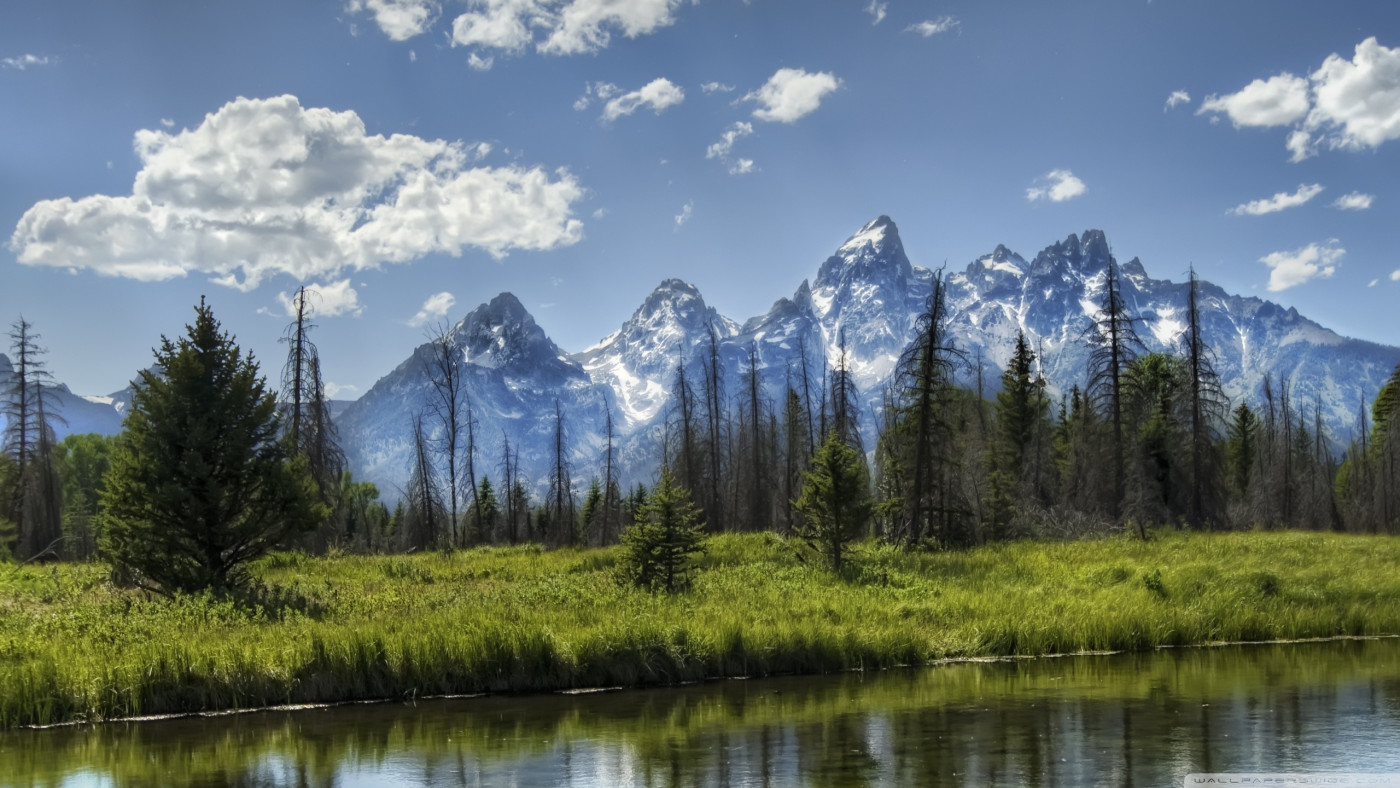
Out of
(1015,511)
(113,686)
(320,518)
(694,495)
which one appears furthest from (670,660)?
(694,495)

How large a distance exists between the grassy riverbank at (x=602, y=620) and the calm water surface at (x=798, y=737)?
75 centimetres

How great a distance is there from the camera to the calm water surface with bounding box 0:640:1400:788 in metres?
10.3

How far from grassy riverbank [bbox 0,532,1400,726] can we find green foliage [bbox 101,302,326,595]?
1271 mm

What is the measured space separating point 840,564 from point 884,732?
15.8 metres

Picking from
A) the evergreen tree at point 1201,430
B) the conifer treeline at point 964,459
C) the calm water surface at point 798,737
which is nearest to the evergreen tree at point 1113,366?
the conifer treeline at point 964,459

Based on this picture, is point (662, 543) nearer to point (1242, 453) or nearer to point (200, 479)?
point (200, 479)

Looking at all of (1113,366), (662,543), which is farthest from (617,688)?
(1113,366)

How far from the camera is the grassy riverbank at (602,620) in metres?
15.0

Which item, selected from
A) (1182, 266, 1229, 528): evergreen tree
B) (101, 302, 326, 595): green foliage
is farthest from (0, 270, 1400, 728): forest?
(1182, 266, 1229, 528): evergreen tree

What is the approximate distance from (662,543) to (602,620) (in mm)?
5592

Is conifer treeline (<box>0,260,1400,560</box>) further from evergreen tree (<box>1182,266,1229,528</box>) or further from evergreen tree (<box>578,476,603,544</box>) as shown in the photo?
evergreen tree (<box>578,476,603,544</box>)

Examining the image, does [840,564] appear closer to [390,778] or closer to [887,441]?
[887,441]

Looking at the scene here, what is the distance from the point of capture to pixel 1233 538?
35.2 m

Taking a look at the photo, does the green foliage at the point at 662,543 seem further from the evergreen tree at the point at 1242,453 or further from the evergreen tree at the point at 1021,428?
the evergreen tree at the point at 1242,453
